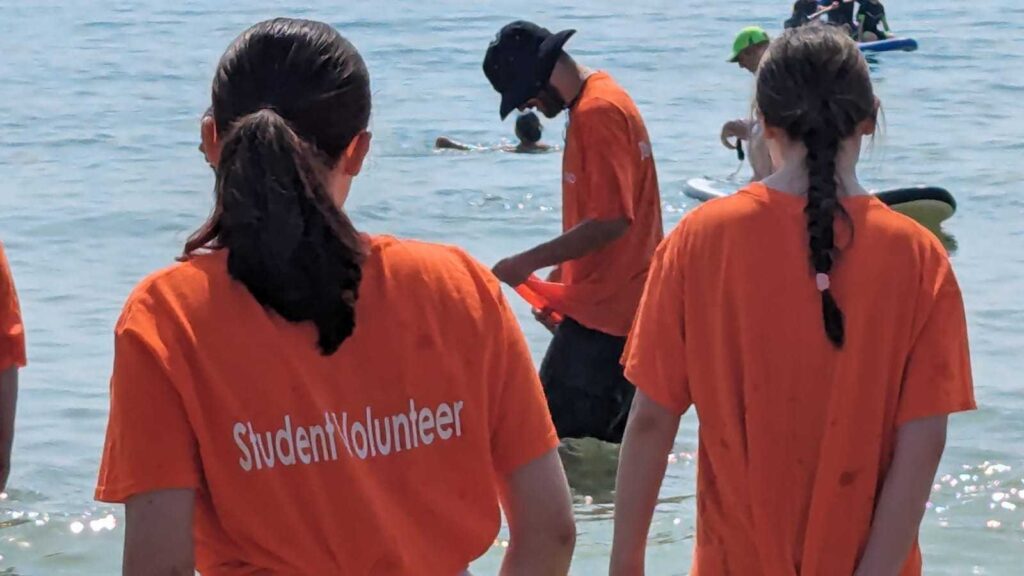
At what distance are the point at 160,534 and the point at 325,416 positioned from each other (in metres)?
0.26

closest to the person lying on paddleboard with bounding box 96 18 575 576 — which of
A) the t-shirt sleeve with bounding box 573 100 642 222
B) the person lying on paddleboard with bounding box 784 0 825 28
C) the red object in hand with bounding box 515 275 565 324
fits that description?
the t-shirt sleeve with bounding box 573 100 642 222

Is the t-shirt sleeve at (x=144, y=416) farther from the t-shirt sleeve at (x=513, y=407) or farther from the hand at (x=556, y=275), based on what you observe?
the hand at (x=556, y=275)

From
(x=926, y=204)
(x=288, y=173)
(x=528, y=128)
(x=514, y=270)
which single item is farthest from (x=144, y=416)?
(x=528, y=128)

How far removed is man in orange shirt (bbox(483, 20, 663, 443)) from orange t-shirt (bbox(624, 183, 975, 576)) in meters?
2.39

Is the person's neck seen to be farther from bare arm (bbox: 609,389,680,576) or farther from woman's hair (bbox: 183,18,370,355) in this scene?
woman's hair (bbox: 183,18,370,355)

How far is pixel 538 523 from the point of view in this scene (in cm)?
239

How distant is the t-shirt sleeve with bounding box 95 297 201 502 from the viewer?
2.19 m

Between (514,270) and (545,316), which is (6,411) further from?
(545,316)

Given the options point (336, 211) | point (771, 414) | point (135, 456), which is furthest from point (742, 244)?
point (135, 456)

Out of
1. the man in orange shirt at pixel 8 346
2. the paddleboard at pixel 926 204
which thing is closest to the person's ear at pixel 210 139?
the man in orange shirt at pixel 8 346

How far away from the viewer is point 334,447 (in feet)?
7.45

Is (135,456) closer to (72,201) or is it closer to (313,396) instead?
(313,396)

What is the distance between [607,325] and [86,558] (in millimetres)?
2262

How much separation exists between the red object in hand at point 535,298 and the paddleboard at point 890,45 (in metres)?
17.8
